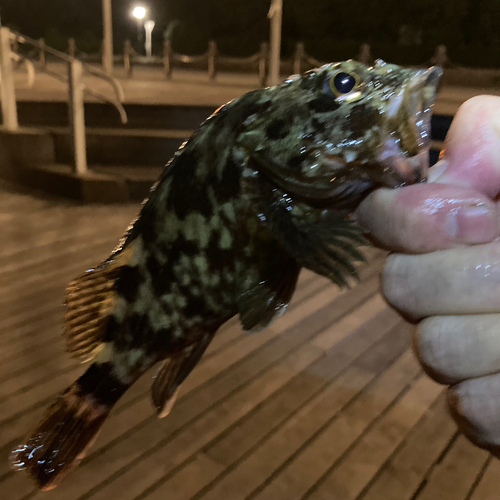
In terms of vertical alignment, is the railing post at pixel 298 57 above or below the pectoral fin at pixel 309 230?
above

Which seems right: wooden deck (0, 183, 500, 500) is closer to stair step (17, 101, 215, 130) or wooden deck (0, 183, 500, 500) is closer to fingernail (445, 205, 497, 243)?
fingernail (445, 205, 497, 243)

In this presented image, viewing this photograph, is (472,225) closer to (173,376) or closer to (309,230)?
(309,230)

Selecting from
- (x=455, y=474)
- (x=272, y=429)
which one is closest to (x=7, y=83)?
(x=272, y=429)

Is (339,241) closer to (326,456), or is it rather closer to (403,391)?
(326,456)

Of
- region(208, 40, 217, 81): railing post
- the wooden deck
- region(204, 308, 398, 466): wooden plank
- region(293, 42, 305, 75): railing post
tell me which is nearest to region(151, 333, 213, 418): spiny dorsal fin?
the wooden deck

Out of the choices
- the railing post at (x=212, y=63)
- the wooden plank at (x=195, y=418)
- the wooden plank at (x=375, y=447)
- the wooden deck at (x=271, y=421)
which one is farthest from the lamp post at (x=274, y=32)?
the wooden plank at (x=375, y=447)

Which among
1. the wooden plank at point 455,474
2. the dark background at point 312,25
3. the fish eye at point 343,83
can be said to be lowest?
the wooden plank at point 455,474

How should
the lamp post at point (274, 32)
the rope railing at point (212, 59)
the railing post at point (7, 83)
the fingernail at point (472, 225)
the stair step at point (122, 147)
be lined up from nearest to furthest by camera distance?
the fingernail at point (472, 225)
the railing post at point (7, 83)
the stair step at point (122, 147)
the lamp post at point (274, 32)
the rope railing at point (212, 59)

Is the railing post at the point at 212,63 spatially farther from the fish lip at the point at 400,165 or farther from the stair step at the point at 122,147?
the fish lip at the point at 400,165
